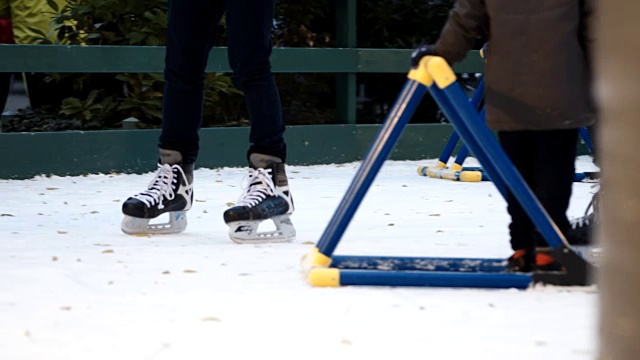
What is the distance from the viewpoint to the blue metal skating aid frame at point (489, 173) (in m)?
1.89

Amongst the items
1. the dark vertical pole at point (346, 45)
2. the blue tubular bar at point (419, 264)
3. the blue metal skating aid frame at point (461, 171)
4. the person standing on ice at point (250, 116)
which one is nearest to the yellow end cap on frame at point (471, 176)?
the blue metal skating aid frame at point (461, 171)

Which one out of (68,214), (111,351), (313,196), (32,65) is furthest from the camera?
(32,65)

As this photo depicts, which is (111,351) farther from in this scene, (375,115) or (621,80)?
(375,115)

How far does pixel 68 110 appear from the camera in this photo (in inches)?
211

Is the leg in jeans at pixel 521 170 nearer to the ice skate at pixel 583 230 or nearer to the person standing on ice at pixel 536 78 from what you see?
the person standing on ice at pixel 536 78

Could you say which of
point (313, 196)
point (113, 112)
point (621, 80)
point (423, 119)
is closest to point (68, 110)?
point (113, 112)

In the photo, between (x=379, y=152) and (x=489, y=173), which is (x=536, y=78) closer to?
(x=489, y=173)

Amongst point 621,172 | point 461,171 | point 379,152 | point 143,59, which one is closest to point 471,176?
point 461,171

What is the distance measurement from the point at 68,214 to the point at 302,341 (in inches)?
77.1

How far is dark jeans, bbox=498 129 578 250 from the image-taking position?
2000mm

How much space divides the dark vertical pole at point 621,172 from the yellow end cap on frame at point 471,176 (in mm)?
4075

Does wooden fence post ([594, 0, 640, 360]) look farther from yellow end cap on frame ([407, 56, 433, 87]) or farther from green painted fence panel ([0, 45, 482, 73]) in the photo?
green painted fence panel ([0, 45, 482, 73])

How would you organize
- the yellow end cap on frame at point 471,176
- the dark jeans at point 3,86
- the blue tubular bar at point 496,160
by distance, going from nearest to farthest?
the blue tubular bar at point 496,160
the yellow end cap on frame at point 471,176
the dark jeans at point 3,86

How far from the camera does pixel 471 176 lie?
4.46 meters
